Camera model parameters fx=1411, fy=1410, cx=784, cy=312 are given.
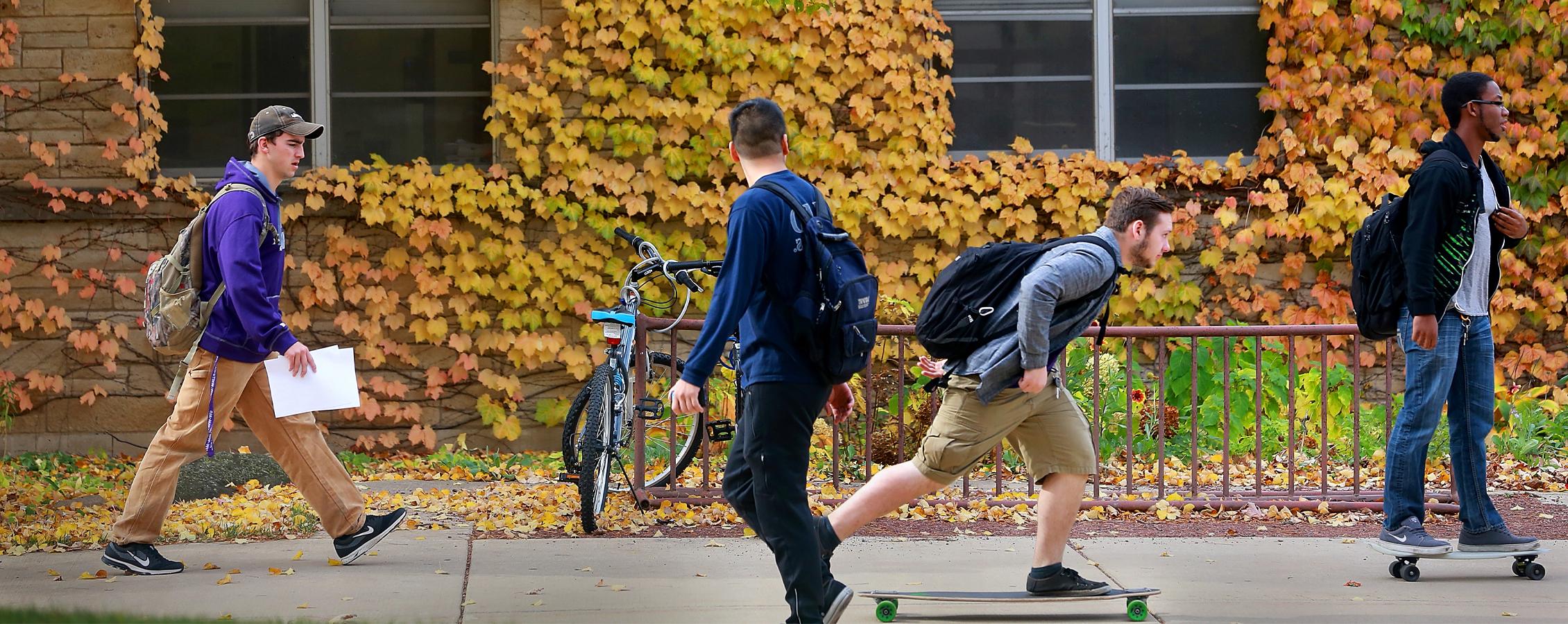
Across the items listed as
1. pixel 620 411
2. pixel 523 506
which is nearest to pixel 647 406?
pixel 620 411

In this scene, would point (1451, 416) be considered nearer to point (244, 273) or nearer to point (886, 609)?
point (886, 609)

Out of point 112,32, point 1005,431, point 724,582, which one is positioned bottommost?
point 724,582

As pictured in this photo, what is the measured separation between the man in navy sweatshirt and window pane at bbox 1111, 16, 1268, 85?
598cm

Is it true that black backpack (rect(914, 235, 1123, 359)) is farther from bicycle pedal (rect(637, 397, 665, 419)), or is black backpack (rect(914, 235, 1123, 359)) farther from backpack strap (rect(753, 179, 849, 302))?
bicycle pedal (rect(637, 397, 665, 419))

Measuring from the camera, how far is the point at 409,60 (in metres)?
9.09

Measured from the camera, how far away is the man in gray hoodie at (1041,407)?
4047 mm

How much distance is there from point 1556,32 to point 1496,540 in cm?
512

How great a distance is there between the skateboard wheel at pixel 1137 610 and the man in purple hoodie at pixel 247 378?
2645 mm

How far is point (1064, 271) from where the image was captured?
4055 mm

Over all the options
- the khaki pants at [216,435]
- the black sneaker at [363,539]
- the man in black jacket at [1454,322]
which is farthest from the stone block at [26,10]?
the man in black jacket at [1454,322]

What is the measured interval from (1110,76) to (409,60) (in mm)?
4548

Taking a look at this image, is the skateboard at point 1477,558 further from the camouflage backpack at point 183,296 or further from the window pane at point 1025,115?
the window pane at point 1025,115

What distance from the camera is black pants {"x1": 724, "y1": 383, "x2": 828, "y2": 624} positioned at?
149 inches

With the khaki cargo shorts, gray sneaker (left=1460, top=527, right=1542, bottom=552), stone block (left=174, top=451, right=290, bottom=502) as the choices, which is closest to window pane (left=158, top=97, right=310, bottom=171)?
stone block (left=174, top=451, right=290, bottom=502)
